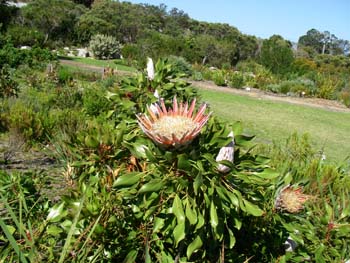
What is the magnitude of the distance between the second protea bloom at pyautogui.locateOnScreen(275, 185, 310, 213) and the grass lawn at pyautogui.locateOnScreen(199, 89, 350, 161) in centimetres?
547

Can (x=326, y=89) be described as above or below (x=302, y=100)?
above

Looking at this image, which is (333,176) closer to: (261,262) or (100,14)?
(261,262)

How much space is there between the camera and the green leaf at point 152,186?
1354 millimetres

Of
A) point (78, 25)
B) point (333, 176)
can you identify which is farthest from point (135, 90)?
point (78, 25)

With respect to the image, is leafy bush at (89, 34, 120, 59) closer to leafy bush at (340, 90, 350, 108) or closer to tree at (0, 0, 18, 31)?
tree at (0, 0, 18, 31)

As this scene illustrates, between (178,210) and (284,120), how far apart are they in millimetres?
9630

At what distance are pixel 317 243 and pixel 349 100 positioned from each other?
14212mm

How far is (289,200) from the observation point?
1922 mm

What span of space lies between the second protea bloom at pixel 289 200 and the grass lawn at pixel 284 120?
5469 mm

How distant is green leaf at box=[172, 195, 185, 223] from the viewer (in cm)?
136

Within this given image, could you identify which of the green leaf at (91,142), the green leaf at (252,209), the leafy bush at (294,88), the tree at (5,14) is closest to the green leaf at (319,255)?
the green leaf at (252,209)

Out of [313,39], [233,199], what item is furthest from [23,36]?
[313,39]

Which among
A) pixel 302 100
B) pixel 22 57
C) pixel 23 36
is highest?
pixel 23 36

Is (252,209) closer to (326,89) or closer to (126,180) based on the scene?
(126,180)
